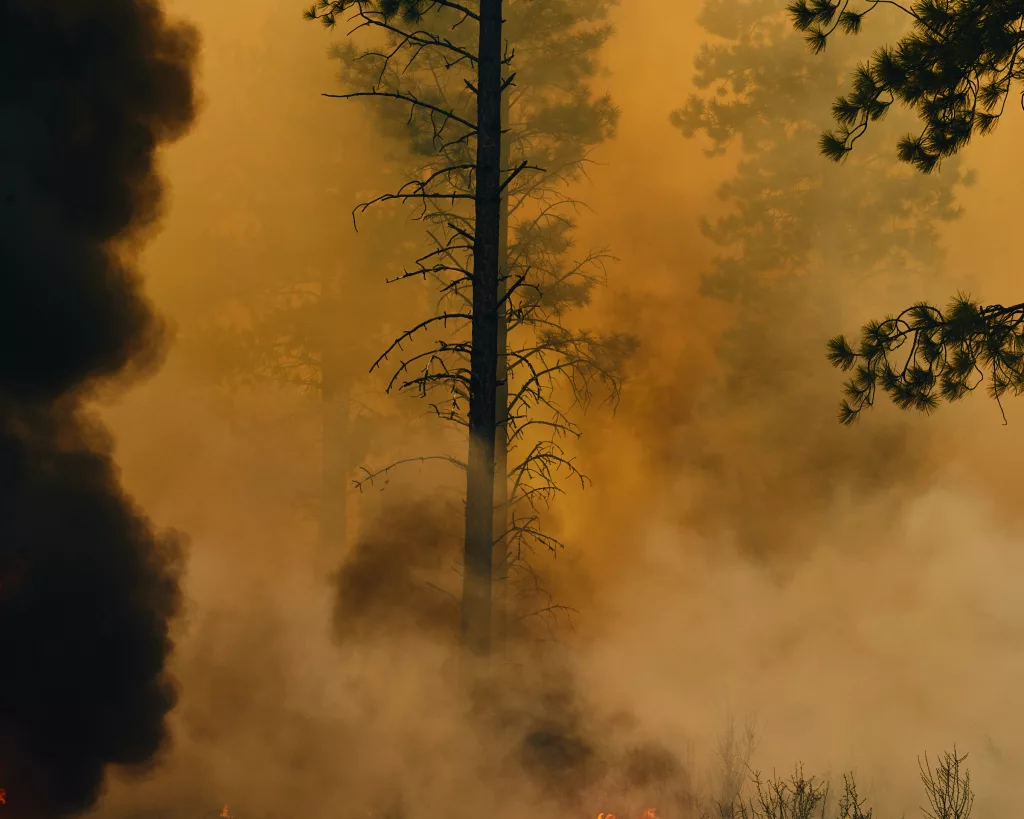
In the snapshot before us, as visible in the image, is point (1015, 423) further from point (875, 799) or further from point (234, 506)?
point (234, 506)

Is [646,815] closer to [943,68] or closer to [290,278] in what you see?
[943,68]

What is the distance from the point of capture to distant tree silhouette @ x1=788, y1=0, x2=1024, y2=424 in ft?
22.6

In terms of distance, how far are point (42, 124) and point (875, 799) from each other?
11.6m

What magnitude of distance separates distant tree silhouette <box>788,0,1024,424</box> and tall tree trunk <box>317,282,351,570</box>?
973 cm

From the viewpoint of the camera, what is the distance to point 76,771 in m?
8.71

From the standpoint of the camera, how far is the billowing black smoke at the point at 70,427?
8.67m

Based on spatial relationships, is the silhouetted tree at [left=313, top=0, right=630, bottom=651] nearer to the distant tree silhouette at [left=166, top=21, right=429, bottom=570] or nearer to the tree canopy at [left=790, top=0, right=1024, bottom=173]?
the distant tree silhouette at [left=166, top=21, right=429, bottom=570]

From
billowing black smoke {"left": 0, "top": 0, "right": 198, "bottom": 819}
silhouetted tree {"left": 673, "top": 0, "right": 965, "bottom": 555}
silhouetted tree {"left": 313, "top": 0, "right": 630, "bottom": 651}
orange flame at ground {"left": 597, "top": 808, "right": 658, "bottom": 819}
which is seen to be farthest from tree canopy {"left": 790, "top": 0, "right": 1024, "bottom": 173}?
silhouetted tree {"left": 673, "top": 0, "right": 965, "bottom": 555}

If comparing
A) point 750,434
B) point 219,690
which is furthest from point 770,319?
point 219,690

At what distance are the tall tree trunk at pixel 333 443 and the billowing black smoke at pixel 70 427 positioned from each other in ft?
19.5

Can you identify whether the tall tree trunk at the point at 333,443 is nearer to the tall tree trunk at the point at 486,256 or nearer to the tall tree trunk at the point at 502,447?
the tall tree trunk at the point at 502,447

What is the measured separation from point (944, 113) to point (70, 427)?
8339 millimetres

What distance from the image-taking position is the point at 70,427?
9.15 metres

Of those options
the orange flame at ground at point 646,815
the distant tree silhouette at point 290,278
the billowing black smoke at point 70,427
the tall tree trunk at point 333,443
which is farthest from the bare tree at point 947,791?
the tall tree trunk at point 333,443
